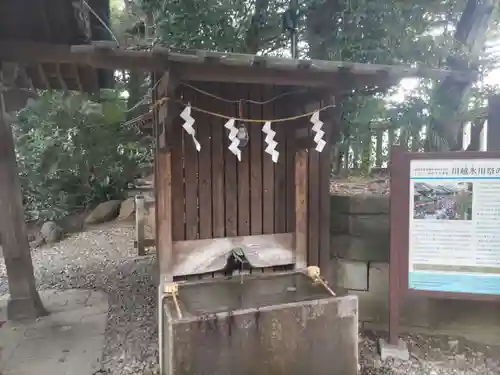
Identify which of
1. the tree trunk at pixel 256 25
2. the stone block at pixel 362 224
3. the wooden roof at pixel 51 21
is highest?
the tree trunk at pixel 256 25

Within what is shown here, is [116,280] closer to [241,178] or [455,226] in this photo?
[241,178]

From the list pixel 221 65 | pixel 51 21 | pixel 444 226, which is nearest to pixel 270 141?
pixel 221 65

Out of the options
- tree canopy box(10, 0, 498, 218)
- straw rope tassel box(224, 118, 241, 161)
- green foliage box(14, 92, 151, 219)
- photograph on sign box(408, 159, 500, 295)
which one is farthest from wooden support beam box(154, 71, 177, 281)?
green foliage box(14, 92, 151, 219)

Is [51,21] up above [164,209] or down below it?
above

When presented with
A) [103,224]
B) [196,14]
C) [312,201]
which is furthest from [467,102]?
[103,224]

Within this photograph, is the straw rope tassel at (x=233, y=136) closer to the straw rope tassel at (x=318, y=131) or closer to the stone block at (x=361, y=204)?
the straw rope tassel at (x=318, y=131)

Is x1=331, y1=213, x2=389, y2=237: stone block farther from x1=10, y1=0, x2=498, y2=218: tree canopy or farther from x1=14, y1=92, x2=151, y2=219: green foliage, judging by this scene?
x1=14, y1=92, x2=151, y2=219: green foliage

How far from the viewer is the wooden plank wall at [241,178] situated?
356 centimetres

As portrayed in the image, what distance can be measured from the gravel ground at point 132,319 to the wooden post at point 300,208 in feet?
3.72

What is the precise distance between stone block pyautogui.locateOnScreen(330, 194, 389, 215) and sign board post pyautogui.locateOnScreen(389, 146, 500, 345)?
54cm

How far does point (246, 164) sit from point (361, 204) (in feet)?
4.40

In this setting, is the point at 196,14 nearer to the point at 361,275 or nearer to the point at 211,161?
the point at 211,161

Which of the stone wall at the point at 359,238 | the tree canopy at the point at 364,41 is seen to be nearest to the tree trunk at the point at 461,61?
the tree canopy at the point at 364,41

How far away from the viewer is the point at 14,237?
443 cm
